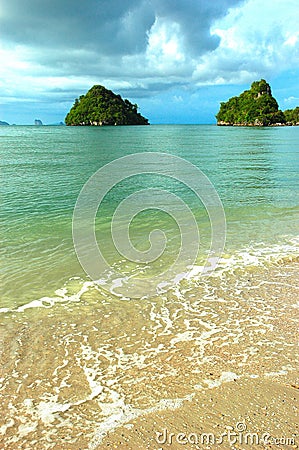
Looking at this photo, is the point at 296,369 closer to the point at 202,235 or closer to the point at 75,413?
the point at 75,413

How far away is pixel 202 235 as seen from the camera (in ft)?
38.4

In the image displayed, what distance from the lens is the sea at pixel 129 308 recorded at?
4.52m

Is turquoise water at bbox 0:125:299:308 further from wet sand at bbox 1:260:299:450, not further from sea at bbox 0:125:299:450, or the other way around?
wet sand at bbox 1:260:299:450

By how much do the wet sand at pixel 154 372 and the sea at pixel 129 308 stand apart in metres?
0.02

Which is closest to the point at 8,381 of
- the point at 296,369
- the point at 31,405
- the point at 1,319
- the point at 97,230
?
the point at 31,405

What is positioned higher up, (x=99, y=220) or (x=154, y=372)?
(x=99, y=220)

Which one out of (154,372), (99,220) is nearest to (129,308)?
(154,372)

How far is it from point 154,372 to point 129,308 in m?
2.08

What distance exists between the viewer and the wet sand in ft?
13.2

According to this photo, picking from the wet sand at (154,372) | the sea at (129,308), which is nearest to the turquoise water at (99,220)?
the sea at (129,308)

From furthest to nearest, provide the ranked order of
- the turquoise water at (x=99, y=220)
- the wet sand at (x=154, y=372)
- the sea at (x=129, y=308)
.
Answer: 1. the turquoise water at (x=99, y=220)
2. the sea at (x=129, y=308)
3. the wet sand at (x=154, y=372)

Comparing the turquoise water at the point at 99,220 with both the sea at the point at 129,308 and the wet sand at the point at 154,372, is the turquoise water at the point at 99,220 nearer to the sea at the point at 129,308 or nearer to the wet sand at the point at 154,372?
the sea at the point at 129,308

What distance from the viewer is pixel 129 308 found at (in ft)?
23.1

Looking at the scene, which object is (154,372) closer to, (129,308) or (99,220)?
(129,308)
